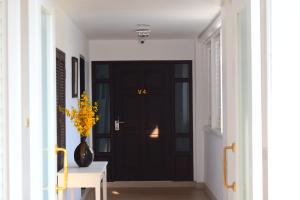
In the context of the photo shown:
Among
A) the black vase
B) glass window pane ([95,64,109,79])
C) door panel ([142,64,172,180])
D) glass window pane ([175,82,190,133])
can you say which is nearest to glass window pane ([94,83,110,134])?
glass window pane ([95,64,109,79])

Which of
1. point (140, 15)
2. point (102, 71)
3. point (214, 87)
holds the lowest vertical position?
point (214, 87)

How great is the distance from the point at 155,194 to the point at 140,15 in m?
3.22

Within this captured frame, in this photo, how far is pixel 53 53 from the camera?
365 centimetres

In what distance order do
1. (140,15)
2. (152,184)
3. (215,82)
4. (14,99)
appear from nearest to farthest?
(14,99) < (140,15) < (215,82) < (152,184)

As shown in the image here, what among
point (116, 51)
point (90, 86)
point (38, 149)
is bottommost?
point (38, 149)

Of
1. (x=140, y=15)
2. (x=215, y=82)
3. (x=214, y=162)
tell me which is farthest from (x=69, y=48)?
(x=214, y=162)

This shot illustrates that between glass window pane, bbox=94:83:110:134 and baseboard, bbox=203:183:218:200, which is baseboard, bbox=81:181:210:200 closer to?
baseboard, bbox=203:183:218:200

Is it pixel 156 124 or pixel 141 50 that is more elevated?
pixel 141 50

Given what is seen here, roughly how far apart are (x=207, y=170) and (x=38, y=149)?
580 centimetres

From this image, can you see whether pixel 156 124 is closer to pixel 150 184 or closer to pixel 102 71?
pixel 150 184

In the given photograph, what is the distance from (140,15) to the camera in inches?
263

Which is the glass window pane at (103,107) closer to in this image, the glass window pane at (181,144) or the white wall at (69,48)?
the glass window pane at (181,144)
